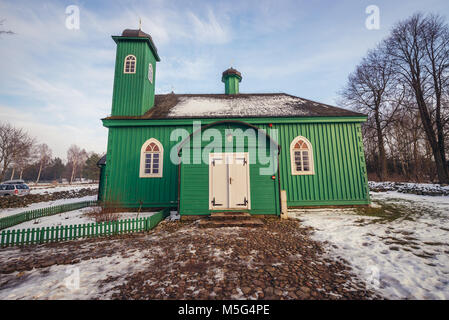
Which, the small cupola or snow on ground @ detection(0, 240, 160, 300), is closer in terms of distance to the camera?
snow on ground @ detection(0, 240, 160, 300)

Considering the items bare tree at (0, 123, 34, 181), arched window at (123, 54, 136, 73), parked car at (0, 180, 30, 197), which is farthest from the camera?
bare tree at (0, 123, 34, 181)

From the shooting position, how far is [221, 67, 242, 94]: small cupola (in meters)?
16.9

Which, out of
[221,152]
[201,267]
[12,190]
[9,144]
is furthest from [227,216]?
[9,144]

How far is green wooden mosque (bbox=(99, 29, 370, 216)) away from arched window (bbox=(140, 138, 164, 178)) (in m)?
0.06

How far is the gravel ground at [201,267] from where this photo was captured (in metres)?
3.10

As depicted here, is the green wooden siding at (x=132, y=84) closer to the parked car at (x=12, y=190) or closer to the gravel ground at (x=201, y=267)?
the gravel ground at (x=201, y=267)

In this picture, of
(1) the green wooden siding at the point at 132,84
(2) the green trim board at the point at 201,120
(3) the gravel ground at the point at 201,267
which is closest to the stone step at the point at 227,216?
(3) the gravel ground at the point at 201,267

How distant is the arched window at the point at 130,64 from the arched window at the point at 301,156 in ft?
37.9

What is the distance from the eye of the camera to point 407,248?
189 inches

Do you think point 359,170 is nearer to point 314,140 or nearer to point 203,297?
point 314,140

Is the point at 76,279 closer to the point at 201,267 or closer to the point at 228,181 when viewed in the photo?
the point at 201,267

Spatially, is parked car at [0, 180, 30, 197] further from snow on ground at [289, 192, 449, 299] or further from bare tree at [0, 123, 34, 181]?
snow on ground at [289, 192, 449, 299]

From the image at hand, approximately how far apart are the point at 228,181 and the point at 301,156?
5019 millimetres

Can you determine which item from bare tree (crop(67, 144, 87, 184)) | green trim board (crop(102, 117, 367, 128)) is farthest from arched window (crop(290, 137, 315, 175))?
bare tree (crop(67, 144, 87, 184))
